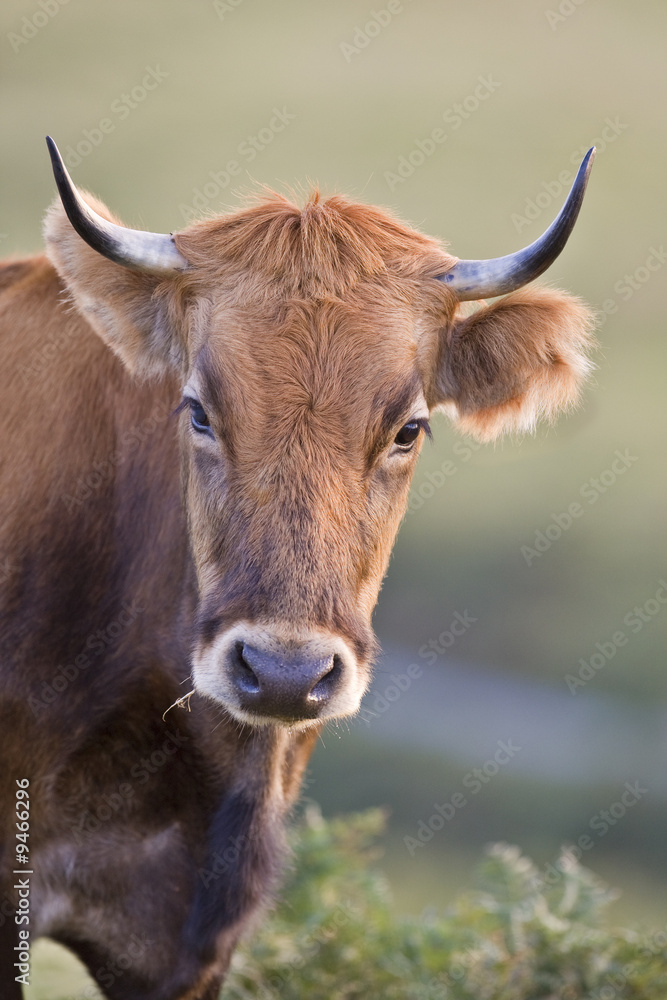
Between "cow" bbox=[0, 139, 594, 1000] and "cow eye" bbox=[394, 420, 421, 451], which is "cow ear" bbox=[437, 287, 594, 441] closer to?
"cow" bbox=[0, 139, 594, 1000]

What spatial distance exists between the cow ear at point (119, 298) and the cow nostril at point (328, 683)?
4.04 feet

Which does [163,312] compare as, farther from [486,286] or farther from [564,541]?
[564,541]

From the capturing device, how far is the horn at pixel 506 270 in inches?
119

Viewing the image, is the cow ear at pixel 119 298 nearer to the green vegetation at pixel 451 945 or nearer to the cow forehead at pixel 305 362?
the cow forehead at pixel 305 362

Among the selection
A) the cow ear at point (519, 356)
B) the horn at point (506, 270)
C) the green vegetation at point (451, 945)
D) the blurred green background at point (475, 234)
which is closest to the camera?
the horn at point (506, 270)

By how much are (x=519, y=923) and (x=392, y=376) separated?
2.85 metres

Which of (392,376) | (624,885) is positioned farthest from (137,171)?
(392,376)

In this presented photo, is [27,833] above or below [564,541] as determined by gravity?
above

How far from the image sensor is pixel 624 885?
7.67 metres

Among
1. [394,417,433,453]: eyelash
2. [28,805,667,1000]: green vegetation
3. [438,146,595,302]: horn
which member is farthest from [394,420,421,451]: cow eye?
[28,805,667,1000]: green vegetation

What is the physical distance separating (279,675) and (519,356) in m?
1.51

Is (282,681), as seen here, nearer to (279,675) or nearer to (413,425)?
(279,675)

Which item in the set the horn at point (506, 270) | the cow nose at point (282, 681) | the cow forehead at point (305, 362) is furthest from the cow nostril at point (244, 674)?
the horn at point (506, 270)


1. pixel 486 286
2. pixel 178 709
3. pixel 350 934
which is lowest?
pixel 350 934
